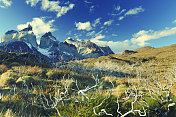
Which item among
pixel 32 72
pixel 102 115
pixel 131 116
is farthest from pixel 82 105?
pixel 32 72

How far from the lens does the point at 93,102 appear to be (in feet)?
9.70

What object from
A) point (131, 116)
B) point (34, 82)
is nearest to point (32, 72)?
point (34, 82)

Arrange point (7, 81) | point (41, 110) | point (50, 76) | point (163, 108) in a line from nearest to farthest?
1. point (163, 108)
2. point (41, 110)
3. point (7, 81)
4. point (50, 76)

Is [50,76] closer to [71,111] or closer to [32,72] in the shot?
[32,72]

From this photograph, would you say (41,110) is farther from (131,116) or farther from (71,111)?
(131,116)

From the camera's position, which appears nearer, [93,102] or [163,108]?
[93,102]

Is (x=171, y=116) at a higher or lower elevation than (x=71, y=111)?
lower

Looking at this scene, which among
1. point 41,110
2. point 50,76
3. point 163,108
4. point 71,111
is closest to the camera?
point 71,111

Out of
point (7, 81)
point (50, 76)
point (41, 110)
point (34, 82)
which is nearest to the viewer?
point (41, 110)

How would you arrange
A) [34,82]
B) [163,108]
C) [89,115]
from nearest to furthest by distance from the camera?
[89,115] < [163,108] < [34,82]

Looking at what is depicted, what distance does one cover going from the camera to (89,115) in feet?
8.73

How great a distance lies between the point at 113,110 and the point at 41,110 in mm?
3217

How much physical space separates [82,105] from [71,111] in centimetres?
36

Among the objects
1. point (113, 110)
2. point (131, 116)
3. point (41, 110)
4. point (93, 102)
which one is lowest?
point (41, 110)
